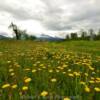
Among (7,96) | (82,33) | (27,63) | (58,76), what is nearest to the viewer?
(7,96)

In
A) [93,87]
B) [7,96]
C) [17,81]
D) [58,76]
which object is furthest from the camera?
[58,76]

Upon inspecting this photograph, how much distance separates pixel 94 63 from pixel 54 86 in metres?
2.92

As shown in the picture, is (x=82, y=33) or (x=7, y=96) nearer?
(x=7, y=96)

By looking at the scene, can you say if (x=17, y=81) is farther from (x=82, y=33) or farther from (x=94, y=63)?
(x=82, y=33)

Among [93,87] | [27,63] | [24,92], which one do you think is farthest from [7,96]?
[27,63]

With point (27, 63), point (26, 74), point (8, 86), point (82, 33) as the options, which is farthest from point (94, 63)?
point (82, 33)

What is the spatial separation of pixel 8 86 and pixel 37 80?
721 mm

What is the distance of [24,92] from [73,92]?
0.88m

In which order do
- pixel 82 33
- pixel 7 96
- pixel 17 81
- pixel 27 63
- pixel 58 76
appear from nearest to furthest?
pixel 7 96 < pixel 17 81 < pixel 58 76 < pixel 27 63 < pixel 82 33

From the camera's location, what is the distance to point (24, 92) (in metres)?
3.51

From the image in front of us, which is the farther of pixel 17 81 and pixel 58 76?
pixel 58 76

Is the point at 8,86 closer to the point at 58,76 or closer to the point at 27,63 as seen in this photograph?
the point at 58,76

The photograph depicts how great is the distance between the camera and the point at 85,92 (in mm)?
3521

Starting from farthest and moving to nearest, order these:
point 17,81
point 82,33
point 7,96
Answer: point 82,33 → point 17,81 → point 7,96
